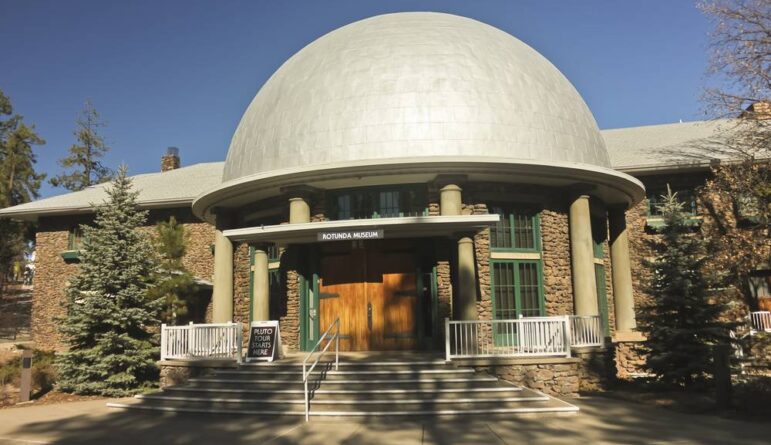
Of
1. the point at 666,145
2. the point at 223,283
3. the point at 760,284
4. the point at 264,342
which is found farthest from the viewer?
the point at 666,145

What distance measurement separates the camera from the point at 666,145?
24.5 meters

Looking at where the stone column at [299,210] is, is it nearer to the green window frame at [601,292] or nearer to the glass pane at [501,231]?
the glass pane at [501,231]

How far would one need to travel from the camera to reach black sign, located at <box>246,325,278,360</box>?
13.3m

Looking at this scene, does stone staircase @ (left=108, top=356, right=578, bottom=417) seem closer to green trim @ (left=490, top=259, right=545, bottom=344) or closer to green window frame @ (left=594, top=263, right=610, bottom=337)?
green trim @ (left=490, top=259, right=545, bottom=344)

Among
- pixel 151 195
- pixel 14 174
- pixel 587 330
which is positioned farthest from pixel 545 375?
pixel 14 174

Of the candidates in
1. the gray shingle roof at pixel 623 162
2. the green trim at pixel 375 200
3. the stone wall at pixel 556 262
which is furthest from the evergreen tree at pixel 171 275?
the stone wall at pixel 556 262

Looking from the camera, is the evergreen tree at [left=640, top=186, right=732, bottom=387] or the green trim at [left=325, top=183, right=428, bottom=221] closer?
the evergreen tree at [left=640, top=186, right=732, bottom=387]

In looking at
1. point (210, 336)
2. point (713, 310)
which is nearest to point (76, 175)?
point (210, 336)

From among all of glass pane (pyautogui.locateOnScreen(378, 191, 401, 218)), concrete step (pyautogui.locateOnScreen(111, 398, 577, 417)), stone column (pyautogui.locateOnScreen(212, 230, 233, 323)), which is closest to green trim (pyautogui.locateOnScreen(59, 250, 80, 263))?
stone column (pyautogui.locateOnScreen(212, 230, 233, 323))

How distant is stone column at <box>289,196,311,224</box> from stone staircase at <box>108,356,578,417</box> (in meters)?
3.85

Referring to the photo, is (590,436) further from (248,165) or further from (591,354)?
(248,165)

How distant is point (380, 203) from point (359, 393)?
236 inches

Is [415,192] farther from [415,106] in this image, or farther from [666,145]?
[666,145]

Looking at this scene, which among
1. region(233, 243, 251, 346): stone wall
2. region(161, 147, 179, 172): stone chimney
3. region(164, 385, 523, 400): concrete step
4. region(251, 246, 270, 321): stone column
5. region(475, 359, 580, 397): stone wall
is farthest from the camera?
region(161, 147, 179, 172): stone chimney
